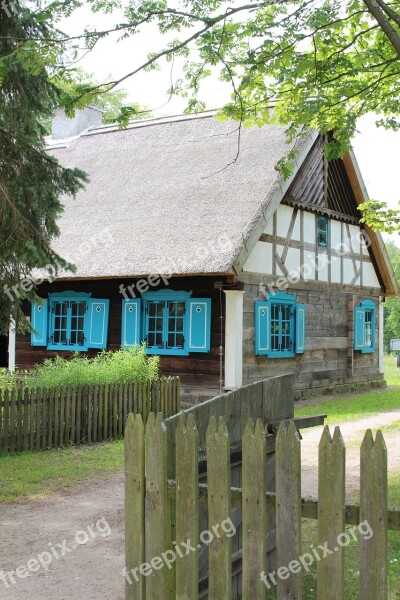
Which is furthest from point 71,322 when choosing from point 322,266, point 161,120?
point 161,120

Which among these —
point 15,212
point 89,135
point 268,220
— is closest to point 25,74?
point 15,212

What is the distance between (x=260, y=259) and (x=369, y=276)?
242 inches

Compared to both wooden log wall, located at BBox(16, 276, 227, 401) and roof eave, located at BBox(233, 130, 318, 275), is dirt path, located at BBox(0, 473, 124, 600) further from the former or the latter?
wooden log wall, located at BBox(16, 276, 227, 401)

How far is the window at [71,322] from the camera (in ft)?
51.9

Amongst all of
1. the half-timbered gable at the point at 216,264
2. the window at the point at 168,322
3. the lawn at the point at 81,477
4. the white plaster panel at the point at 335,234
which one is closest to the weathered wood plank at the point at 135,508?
the lawn at the point at 81,477

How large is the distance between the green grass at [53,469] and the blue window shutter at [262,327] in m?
5.28

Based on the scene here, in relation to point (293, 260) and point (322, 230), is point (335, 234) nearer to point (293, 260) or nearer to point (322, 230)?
point (322, 230)

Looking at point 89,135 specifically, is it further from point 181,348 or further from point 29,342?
point 181,348

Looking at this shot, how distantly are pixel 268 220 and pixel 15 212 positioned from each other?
24.3ft

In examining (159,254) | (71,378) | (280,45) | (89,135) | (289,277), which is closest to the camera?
(280,45)

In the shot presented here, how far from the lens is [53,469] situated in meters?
8.69

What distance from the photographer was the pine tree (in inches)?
337

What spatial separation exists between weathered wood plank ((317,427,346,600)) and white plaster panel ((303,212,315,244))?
46.3 feet

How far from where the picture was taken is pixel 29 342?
16.9 m
